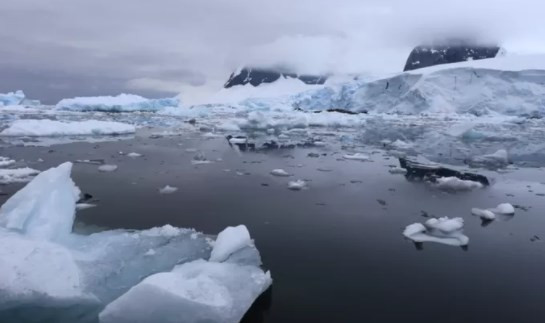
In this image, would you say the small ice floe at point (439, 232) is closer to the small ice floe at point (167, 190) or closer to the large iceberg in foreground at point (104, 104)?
the small ice floe at point (167, 190)

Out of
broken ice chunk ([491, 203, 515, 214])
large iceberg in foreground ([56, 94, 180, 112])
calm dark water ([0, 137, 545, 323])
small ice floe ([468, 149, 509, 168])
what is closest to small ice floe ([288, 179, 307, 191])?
calm dark water ([0, 137, 545, 323])

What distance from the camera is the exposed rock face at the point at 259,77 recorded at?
12681 centimetres

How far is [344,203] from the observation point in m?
6.69

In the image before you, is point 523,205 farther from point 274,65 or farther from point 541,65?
point 274,65

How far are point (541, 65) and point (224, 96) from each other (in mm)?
83708

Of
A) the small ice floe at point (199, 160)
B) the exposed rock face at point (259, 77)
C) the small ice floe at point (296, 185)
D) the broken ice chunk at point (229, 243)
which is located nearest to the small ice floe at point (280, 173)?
the small ice floe at point (296, 185)

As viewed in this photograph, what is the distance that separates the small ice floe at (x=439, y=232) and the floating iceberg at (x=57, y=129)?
576 inches

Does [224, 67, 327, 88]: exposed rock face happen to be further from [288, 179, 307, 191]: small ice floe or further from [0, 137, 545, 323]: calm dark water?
[288, 179, 307, 191]: small ice floe

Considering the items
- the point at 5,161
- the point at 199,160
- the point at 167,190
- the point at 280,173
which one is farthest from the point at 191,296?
the point at 5,161

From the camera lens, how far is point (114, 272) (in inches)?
143

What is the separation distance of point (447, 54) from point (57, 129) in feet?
235

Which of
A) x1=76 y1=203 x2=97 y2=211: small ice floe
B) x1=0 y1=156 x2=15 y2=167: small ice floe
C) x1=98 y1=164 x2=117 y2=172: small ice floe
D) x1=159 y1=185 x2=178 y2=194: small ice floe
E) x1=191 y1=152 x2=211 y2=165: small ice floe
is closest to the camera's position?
x1=76 y1=203 x2=97 y2=211: small ice floe

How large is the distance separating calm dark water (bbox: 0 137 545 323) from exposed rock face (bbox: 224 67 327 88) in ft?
391

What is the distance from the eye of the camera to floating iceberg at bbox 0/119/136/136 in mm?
16031
